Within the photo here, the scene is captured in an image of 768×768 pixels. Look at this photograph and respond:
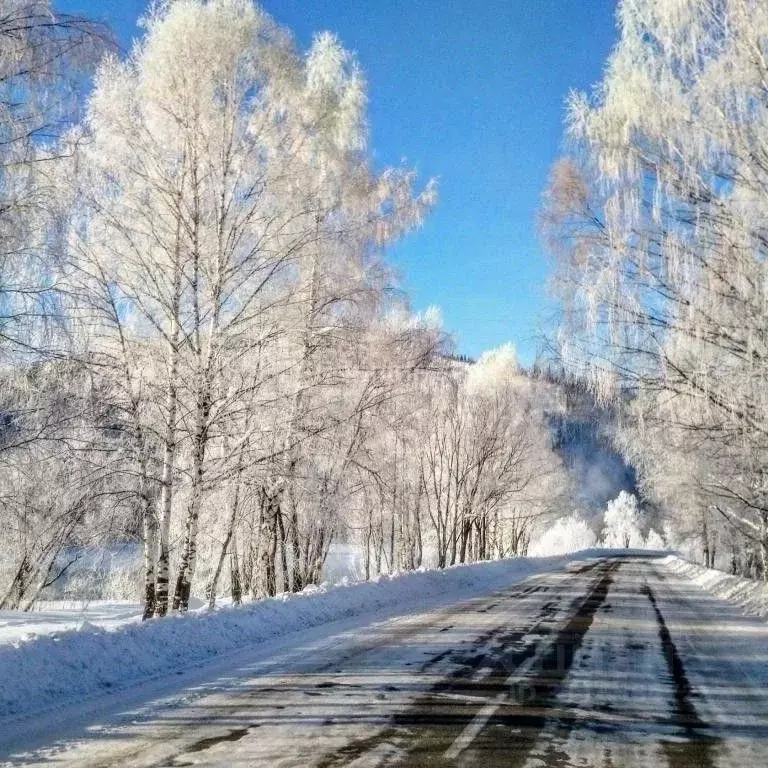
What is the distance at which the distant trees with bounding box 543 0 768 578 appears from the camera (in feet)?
28.5

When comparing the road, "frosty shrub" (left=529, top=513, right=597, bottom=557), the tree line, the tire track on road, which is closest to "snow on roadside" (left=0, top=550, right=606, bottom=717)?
the road

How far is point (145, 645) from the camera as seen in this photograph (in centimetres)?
723

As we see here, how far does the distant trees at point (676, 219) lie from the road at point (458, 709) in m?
3.49

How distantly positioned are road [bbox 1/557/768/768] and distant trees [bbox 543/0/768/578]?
349cm

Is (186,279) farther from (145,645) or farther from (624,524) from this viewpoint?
(624,524)

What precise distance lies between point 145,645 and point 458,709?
3.78 m

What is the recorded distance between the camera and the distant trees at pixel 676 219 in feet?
28.5

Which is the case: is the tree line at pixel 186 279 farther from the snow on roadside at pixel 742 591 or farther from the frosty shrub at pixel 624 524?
the frosty shrub at pixel 624 524

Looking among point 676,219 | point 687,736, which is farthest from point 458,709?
point 676,219

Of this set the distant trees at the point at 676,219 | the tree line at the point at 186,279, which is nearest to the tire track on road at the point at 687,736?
the distant trees at the point at 676,219

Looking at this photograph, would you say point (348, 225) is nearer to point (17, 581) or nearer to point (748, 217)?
point (748, 217)

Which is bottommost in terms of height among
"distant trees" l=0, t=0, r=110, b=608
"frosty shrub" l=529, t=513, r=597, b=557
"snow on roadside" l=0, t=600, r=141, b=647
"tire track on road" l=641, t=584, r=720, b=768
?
"frosty shrub" l=529, t=513, r=597, b=557

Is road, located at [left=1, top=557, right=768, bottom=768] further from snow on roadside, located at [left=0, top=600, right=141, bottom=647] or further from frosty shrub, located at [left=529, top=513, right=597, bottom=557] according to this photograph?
frosty shrub, located at [left=529, top=513, right=597, bottom=557]

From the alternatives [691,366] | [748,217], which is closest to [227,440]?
[691,366]
